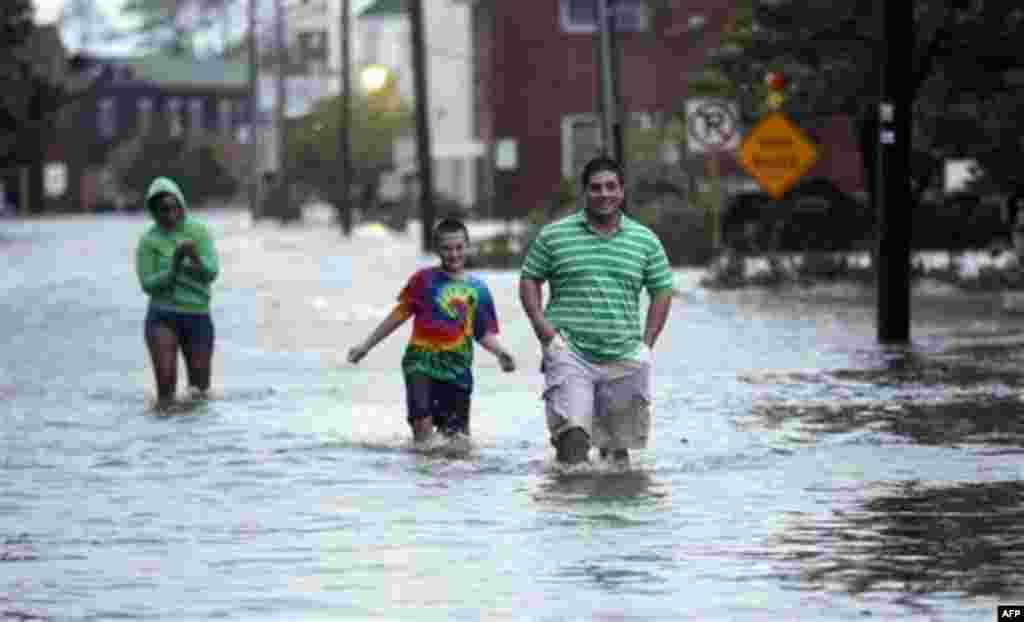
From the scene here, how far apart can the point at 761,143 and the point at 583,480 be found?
91.4 ft

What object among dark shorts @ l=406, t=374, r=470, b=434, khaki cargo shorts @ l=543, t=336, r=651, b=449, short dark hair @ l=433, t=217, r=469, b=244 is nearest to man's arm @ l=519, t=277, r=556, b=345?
khaki cargo shorts @ l=543, t=336, r=651, b=449

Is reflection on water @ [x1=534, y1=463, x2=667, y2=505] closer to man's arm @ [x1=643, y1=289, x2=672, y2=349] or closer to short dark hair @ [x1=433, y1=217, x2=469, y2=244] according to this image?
man's arm @ [x1=643, y1=289, x2=672, y2=349]

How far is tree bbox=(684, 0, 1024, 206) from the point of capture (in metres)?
41.8

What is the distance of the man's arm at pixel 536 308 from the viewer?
17.2 meters

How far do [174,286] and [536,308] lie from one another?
7.59m

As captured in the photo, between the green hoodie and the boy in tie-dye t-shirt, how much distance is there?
4904mm

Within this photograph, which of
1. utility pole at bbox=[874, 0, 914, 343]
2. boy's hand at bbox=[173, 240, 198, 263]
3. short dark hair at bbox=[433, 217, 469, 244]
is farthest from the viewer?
utility pole at bbox=[874, 0, 914, 343]

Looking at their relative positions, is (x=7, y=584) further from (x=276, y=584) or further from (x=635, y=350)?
(x=635, y=350)

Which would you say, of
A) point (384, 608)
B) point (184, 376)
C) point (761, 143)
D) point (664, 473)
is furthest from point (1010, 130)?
point (384, 608)

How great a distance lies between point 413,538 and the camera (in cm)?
1452

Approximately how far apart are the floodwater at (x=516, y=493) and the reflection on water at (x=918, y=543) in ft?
0.09

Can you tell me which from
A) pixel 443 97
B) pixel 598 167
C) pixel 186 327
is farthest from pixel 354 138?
pixel 598 167

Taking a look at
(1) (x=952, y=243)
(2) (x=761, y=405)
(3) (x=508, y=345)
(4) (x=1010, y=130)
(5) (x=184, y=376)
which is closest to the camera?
(2) (x=761, y=405)

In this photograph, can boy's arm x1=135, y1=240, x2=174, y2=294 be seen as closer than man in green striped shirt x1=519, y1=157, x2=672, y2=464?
No
